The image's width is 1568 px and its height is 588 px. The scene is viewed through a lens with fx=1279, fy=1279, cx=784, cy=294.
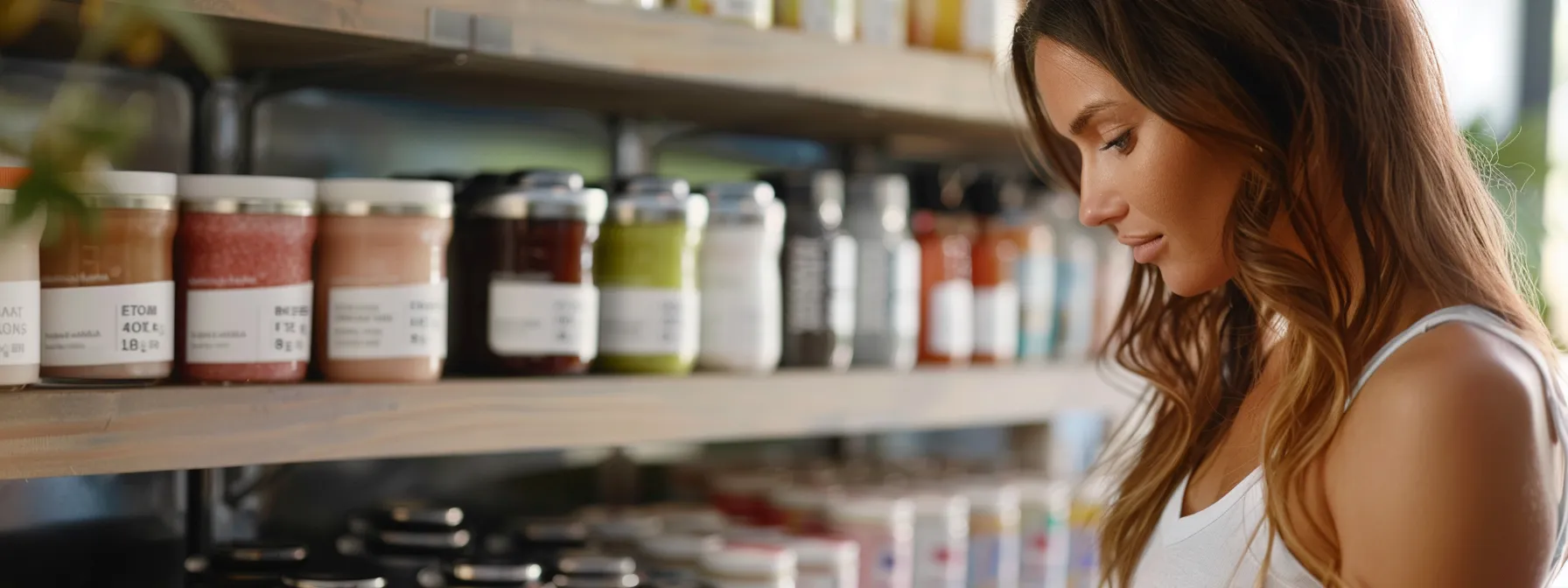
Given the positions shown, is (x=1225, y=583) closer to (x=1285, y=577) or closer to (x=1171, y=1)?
(x=1285, y=577)

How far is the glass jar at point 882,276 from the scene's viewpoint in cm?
144

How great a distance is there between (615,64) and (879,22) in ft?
1.22

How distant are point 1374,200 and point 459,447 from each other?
719 millimetres

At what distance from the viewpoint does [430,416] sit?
3.38 feet

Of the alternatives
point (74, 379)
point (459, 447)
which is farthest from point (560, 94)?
point (74, 379)

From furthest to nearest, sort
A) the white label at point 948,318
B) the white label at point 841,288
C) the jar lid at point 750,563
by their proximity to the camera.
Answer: the white label at point 948,318 < the white label at point 841,288 < the jar lid at point 750,563

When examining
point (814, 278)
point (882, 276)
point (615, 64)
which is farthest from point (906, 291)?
point (615, 64)

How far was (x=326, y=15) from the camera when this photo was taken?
98 cm

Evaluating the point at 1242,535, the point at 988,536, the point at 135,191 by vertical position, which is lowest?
the point at 988,536

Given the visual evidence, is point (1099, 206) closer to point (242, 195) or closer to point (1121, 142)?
point (1121, 142)

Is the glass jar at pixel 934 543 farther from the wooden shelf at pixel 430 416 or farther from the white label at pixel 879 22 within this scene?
the white label at pixel 879 22

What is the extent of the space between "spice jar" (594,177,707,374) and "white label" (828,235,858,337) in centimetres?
21

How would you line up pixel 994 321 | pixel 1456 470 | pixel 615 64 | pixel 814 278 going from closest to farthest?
pixel 1456 470
pixel 615 64
pixel 814 278
pixel 994 321

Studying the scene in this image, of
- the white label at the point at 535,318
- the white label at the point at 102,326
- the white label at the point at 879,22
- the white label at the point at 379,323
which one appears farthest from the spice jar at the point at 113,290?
the white label at the point at 879,22
